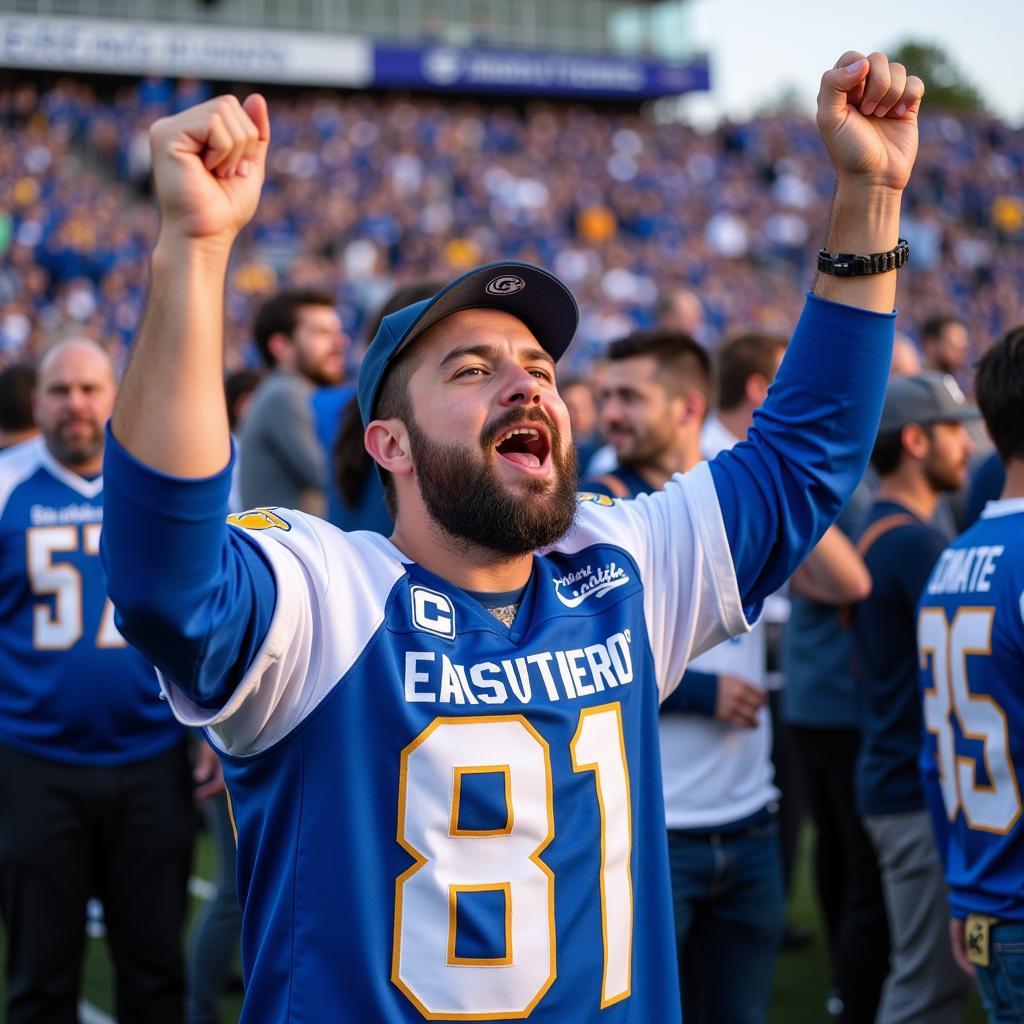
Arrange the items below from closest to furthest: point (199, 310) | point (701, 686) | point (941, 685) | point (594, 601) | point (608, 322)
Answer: point (199, 310), point (594, 601), point (941, 685), point (701, 686), point (608, 322)

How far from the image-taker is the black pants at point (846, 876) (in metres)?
3.96

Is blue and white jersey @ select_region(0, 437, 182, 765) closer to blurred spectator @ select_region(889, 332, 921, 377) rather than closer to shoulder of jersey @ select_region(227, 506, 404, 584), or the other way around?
shoulder of jersey @ select_region(227, 506, 404, 584)

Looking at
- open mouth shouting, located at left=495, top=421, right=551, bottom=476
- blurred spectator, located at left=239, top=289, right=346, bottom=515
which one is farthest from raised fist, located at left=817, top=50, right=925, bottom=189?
blurred spectator, located at left=239, top=289, right=346, bottom=515

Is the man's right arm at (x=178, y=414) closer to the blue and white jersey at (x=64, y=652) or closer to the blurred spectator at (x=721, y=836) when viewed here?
the blurred spectator at (x=721, y=836)

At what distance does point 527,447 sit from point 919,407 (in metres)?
2.05

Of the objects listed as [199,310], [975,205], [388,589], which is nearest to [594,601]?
[388,589]

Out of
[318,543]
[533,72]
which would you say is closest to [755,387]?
[318,543]

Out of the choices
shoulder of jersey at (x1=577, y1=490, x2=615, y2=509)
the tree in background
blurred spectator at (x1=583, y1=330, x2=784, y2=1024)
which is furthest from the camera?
the tree in background

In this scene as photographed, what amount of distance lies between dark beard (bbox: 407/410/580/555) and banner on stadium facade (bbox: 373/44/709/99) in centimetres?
2809

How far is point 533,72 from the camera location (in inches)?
1171

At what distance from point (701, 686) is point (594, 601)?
1232 millimetres

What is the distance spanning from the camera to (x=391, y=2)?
30359 mm

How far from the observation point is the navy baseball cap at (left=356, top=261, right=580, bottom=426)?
211cm

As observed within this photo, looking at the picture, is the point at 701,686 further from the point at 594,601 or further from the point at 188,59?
the point at 188,59
